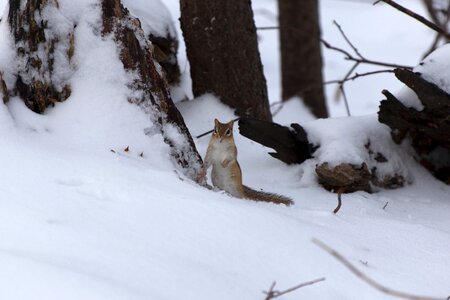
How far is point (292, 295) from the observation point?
2.34 m

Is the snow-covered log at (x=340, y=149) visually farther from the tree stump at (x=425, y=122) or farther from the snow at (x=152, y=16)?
the snow at (x=152, y=16)

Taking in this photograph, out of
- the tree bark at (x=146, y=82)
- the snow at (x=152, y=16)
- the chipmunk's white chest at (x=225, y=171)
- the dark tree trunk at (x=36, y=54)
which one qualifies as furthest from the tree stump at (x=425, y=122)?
the dark tree trunk at (x=36, y=54)

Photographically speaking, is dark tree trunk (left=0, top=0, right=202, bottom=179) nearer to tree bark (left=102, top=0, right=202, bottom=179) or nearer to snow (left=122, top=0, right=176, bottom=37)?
tree bark (left=102, top=0, right=202, bottom=179)

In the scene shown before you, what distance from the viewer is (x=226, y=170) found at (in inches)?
142

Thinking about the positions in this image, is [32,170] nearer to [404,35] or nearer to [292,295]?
[292,295]

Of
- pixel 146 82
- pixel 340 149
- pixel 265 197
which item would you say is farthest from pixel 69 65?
pixel 340 149

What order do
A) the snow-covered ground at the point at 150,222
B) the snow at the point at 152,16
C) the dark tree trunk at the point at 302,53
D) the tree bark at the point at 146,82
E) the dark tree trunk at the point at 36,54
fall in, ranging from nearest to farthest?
the snow-covered ground at the point at 150,222 < the dark tree trunk at the point at 36,54 < the tree bark at the point at 146,82 < the snow at the point at 152,16 < the dark tree trunk at the point at 302,53

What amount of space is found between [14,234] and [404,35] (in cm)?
1293

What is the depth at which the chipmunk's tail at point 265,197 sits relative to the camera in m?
3.59

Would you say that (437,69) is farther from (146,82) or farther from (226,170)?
(146,82)

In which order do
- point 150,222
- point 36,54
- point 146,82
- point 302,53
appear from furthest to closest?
point 302,53 < point 146,82 < point 36,54 < point 150,222

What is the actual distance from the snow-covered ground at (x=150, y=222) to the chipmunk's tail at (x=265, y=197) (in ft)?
0.21

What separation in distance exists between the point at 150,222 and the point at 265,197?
1254mm

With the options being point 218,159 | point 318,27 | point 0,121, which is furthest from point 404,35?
point 0,121
